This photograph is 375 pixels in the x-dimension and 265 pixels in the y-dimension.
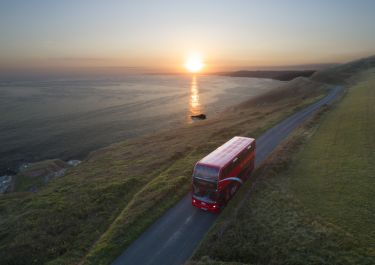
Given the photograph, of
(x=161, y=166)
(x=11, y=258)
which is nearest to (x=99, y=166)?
(x=161, y=166)

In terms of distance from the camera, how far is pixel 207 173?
867 inches

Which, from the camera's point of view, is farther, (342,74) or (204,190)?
(342,74)

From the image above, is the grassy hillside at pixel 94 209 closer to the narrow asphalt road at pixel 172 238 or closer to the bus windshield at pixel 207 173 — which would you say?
the narrow asphalt road at pixel 172 238

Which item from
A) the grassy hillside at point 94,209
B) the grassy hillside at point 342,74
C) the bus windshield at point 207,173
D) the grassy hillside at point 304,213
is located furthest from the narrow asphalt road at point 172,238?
the grassy hillside at point 342,74

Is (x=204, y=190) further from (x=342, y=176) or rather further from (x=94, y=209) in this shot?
(x=342, y=176)

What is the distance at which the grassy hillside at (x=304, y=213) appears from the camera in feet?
56.0

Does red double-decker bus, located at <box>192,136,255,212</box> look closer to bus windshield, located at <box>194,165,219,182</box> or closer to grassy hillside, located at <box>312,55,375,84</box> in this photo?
bus windshield, located at <box>194,165,219,182</box>

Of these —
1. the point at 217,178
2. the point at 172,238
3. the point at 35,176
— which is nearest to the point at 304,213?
the point at 217,178

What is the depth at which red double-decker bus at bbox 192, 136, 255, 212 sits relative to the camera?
21.9m

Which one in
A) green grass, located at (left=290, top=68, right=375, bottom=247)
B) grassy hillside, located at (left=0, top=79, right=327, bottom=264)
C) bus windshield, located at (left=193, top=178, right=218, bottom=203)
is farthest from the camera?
bus windshield, located at (left=193, top=178, right=218, bottom=203)

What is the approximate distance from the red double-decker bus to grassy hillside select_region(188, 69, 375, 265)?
125cm

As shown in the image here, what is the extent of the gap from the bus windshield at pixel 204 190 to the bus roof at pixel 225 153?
5.56ft

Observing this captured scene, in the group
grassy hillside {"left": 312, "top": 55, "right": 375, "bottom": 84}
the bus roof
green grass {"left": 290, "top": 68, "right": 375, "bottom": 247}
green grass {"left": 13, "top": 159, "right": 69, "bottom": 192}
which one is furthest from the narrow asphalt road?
grassy hillside {"left": 312, "top": 55, "right": 375, "bottom": 84}

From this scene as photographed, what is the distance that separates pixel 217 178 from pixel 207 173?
3.17 feet
